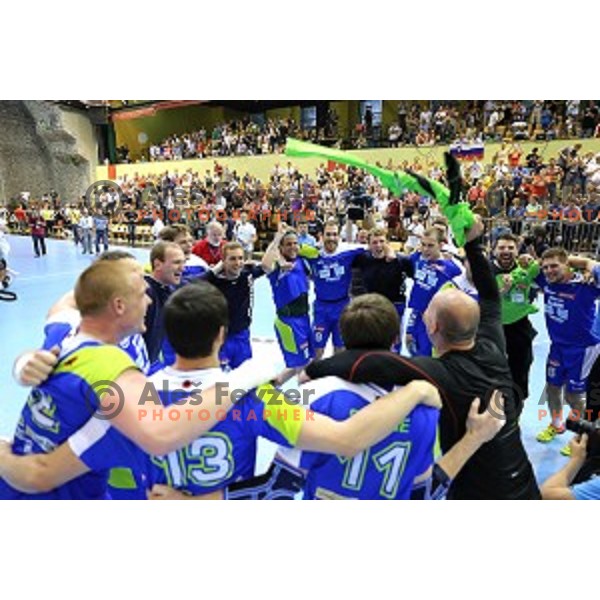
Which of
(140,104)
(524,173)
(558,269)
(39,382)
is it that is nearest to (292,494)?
(39,382)

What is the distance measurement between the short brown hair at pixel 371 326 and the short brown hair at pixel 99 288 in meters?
0.83

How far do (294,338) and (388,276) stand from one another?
4.30 feet

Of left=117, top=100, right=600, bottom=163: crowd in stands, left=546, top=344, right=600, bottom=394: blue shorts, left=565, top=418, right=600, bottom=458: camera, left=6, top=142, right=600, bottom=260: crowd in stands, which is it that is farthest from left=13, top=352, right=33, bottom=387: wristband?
left=117, top=100, right=600, bottom=163: crowd in stands

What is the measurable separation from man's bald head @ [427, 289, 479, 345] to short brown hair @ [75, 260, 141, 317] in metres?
1.29

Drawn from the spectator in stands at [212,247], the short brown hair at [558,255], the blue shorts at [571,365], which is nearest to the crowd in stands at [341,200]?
the spectator in stands at [212,247]

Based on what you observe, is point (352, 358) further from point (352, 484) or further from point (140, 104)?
point (140, 104)

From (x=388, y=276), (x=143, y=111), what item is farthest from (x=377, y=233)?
(x=143, y=111)

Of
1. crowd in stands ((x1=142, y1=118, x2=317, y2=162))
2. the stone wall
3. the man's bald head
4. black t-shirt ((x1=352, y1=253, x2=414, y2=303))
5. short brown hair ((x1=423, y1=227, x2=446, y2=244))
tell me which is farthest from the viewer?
the stone wall

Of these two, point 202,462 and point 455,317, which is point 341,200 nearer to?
point 455,317

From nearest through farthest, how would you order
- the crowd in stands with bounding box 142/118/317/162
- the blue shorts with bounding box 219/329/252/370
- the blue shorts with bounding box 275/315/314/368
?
the blue shorts with bounding box 219/329/252/370, the blue shorts with bounding box 275/315/314/368, the crowd in stands with bounding box 142/118/317/162

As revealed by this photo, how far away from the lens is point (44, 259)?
18797mm

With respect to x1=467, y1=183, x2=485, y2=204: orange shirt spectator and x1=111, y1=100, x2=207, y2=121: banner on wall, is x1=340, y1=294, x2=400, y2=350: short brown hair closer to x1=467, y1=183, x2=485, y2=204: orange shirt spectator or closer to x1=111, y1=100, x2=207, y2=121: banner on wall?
x1=467, y1=183, x2=485, y2=204: orange shirt spectator

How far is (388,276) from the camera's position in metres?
6.36

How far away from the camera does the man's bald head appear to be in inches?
93.9
